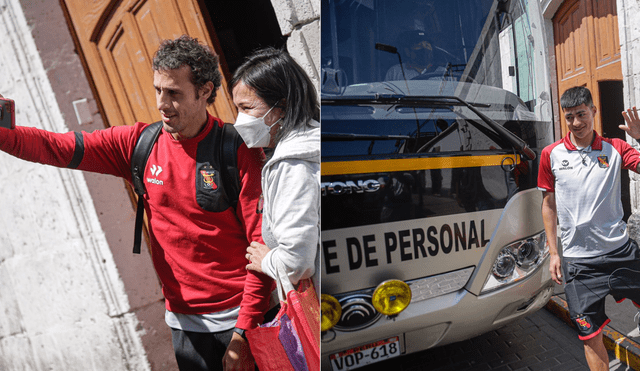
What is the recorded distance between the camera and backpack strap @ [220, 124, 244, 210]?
1.14 metres

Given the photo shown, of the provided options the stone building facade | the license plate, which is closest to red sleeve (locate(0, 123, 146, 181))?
the stone building facade

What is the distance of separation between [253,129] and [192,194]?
286 mm

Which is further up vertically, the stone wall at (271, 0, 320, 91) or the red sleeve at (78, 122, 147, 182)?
the stone wall at (271, 0, 320, 91)

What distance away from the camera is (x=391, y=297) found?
901mm

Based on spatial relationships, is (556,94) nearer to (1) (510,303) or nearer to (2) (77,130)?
(1) (510,303)

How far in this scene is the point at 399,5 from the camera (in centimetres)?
96

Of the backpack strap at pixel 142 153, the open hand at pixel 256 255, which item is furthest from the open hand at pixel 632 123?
the backpack strap at pixel 142 153

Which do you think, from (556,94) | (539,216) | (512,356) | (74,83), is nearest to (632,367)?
(512,356)

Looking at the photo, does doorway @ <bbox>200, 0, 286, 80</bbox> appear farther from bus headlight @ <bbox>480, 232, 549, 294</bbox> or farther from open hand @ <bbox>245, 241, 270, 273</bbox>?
bus headlight @ <bbox>480, 232, 549, 294</bbox>

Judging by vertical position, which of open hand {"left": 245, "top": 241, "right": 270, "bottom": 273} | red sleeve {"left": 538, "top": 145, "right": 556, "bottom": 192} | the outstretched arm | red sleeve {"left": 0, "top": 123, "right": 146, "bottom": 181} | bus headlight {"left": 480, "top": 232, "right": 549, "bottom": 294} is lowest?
bus headlight {"left": 480, "top": 232, "right": 549, "bottom": 294}

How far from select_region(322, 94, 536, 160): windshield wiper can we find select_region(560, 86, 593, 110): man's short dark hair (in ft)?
0.49

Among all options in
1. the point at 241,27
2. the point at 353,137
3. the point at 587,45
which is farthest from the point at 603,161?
the point at 241,27

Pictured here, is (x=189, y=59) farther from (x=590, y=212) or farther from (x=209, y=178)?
(x=590, y=212)

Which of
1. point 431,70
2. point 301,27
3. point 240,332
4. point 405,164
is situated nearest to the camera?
point 405,164
